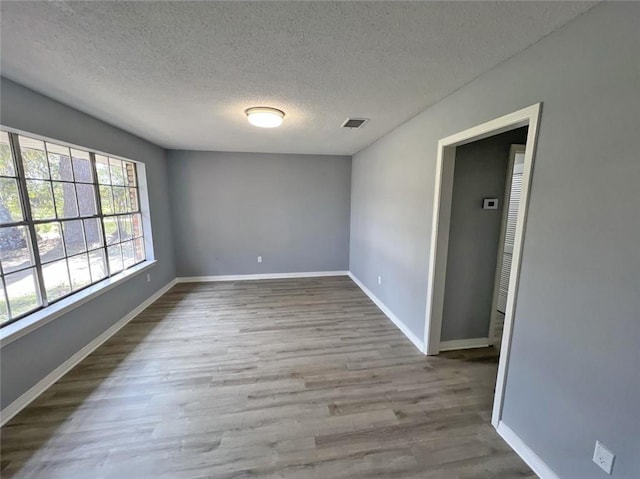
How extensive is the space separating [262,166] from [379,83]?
10.8 ft

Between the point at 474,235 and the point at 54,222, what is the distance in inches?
161

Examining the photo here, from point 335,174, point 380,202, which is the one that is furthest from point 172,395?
point 335,174

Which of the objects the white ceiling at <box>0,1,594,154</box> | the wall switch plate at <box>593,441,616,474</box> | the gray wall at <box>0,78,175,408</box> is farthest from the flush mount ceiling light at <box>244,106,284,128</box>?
the wall switch plate at <box>593,441,616,474</box>

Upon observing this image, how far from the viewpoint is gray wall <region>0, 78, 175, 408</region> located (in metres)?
1.86

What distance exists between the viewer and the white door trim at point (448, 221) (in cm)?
150

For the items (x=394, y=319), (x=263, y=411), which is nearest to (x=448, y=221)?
(x=394, y=319)

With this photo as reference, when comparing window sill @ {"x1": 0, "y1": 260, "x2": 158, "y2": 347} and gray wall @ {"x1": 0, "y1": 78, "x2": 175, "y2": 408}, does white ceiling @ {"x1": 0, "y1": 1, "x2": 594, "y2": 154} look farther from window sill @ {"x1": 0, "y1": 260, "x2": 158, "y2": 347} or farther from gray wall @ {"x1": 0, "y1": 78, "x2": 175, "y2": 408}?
window sill @ {"x1": 0, "y1": 260, "x2": 158, "y2": 347}

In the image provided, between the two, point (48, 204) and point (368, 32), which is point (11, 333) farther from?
point (368, 32)

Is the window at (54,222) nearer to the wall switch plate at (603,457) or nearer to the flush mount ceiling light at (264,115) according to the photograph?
the flush mount ceiling light at (264,115)

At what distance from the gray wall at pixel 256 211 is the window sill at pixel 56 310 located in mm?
1622

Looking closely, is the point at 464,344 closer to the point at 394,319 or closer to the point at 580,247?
the point at 394,319

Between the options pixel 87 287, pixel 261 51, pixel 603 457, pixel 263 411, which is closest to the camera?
pixel 603 457

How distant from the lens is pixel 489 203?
8.38 feet

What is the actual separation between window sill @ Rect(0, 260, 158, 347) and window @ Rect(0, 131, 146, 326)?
7 centimetres
